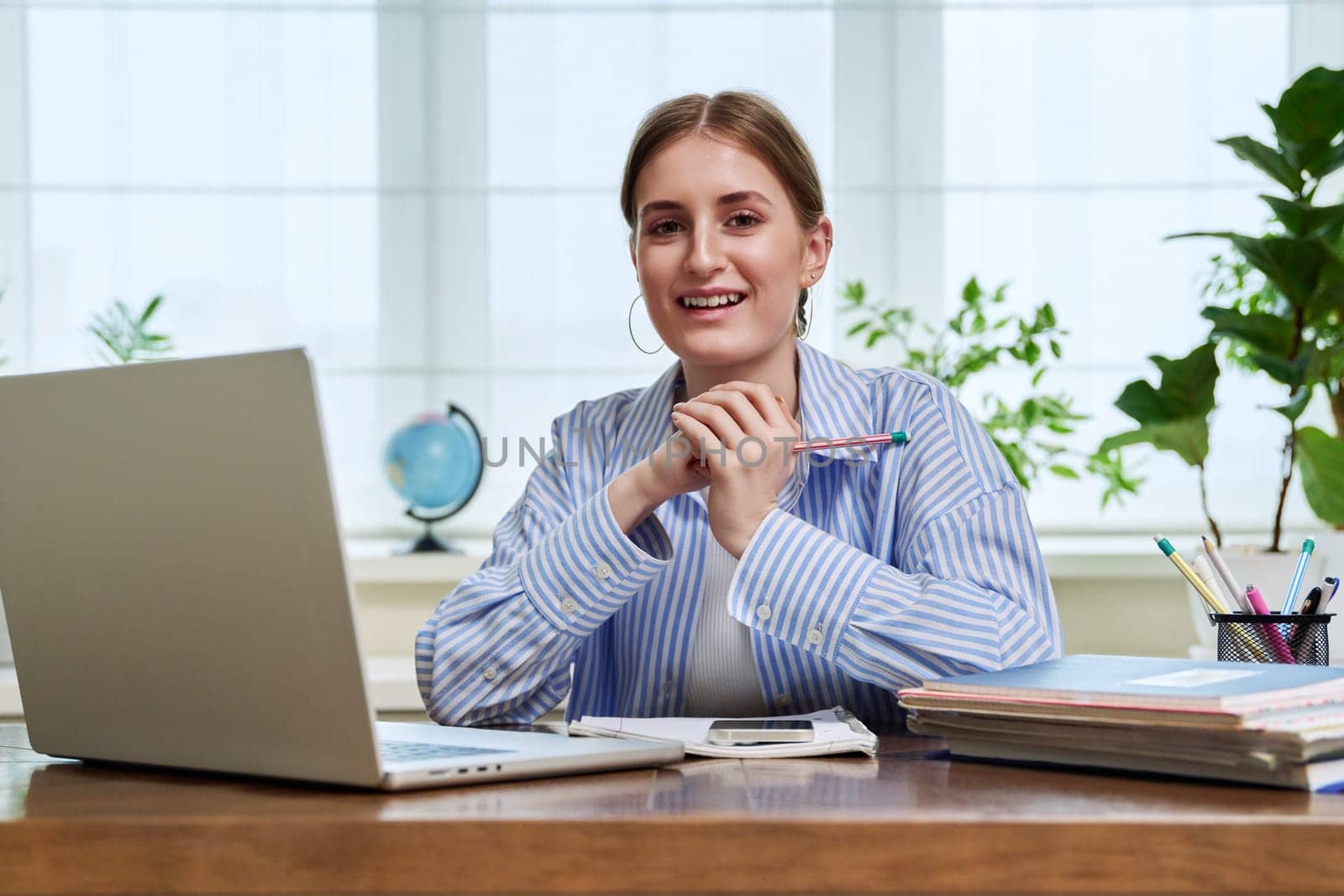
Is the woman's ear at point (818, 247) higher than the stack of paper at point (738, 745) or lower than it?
higher

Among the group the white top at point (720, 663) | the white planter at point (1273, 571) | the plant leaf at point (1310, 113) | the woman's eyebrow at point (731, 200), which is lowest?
the white top at point (720, 663)

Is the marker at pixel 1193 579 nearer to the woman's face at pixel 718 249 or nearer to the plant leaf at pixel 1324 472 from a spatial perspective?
the woman's face at pixel 718 249

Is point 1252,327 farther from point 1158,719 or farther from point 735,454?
point 1158,719

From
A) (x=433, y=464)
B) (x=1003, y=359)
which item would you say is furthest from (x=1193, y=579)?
(x=433, y=464)

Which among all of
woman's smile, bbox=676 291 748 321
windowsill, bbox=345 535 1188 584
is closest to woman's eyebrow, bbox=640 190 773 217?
woman's smile, bbox=676 291 748 321

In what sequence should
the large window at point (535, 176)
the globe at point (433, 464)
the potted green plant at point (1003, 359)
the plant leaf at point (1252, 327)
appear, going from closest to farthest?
the plant leaf at point (1252, 327), the potted green plant at point (1003, 359), the globe at point (433, 464), the large window at point (535, 176)

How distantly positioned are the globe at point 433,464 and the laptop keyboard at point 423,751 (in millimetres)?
1651

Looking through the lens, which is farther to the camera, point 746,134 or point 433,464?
point 433,464

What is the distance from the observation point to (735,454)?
1220 millimetres

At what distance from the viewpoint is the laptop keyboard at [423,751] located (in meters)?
0.86

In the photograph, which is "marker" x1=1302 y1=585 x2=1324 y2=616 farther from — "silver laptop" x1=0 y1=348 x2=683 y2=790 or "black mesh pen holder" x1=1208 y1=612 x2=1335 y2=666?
"silver laptop" x1=0 y1=348 x2=683 y2=790

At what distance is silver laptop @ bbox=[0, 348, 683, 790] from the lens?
0.74m

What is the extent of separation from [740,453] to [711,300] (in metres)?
0.28

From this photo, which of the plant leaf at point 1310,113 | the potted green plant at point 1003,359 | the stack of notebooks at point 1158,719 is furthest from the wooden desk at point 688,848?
the potted green plant at point 1003,359
